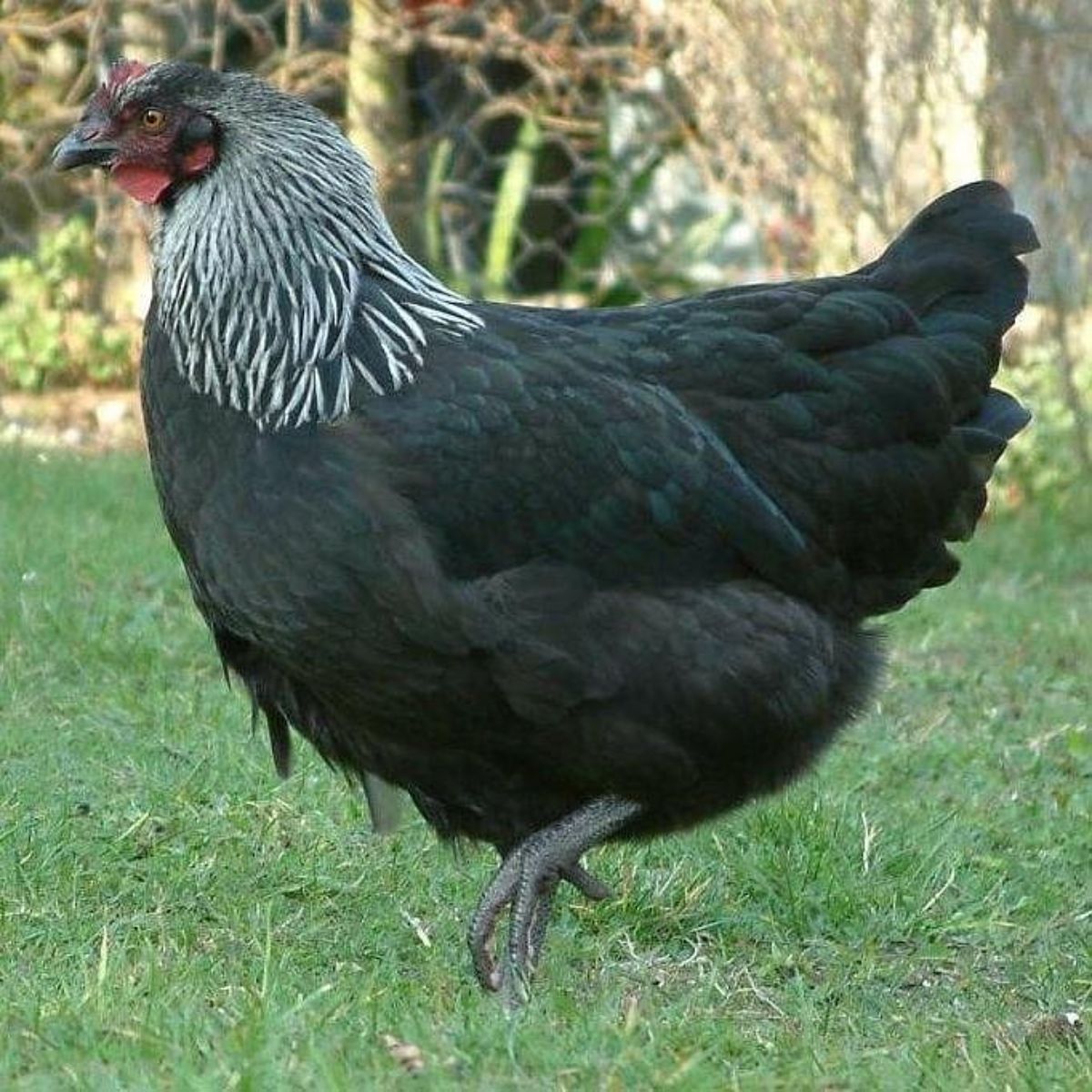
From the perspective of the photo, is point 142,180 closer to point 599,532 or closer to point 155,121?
point 155,121

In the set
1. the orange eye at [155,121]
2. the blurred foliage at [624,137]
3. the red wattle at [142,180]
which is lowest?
the blurred foliage at [624,137]

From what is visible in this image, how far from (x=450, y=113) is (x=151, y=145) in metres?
8.00

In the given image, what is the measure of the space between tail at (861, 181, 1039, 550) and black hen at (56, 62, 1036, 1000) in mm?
27

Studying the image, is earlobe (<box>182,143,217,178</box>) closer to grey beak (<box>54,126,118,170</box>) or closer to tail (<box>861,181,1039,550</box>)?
grey beak (<box>54,126,118,170</box>)

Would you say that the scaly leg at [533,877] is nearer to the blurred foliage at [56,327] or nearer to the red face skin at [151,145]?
the red face skin at [151,145]

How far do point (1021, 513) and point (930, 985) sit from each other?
5.39 metres

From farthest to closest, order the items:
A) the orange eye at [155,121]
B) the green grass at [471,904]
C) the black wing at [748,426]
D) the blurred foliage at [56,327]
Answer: the blurred foliage at [56,327] → the orange eye at [155,121] → the black wing at [748,426] → the green grass at [471,904]

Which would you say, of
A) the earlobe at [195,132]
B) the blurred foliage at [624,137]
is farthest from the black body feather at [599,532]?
the blurred foliage at [624,137]

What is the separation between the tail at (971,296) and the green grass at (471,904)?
0.87m

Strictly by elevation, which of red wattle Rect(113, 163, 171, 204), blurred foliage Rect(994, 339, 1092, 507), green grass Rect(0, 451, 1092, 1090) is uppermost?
red wattle Rect(113, 163, 171, 204)

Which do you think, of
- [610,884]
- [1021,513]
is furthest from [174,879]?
[1021,513]

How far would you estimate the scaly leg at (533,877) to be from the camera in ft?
15.2

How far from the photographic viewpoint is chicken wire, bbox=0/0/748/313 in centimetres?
1172

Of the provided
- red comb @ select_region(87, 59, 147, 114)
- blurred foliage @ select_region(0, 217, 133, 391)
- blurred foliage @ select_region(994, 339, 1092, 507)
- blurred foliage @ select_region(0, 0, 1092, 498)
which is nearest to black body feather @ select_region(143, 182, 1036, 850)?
red comb @ select_region(87, 59, 147, 114)
